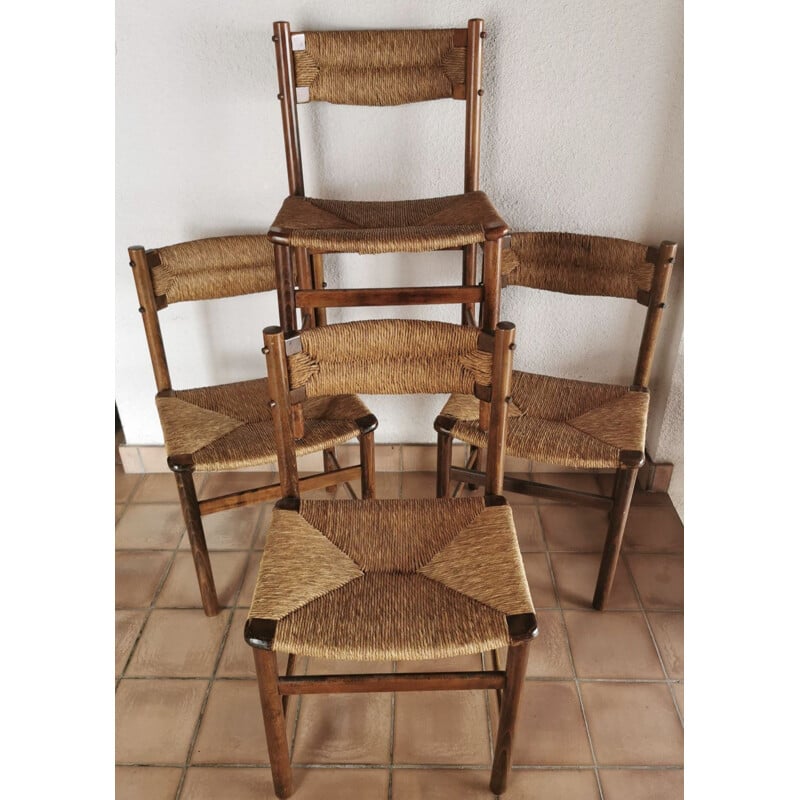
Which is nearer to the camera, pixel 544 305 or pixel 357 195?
pixel 357 195

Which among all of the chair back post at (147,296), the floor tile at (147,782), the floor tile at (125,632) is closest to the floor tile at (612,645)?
the floor tile at (147,782)

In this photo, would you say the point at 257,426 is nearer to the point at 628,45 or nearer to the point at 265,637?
the point at 265,637

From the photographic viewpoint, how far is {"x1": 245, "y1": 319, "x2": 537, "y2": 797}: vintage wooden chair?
122 cm

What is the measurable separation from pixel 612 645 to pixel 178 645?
1.11m

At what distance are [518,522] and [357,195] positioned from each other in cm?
109

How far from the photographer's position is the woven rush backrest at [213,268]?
1772 mm

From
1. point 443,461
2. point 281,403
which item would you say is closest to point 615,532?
point 443,461

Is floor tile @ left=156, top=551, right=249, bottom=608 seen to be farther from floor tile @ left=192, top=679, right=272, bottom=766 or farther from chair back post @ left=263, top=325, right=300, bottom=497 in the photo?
chair back post @ left=263, top=325, right=300, bottom=497

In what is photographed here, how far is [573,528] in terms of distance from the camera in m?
2.15

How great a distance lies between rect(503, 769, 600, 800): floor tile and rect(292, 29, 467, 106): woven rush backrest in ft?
5.05

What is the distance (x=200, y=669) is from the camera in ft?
5.68

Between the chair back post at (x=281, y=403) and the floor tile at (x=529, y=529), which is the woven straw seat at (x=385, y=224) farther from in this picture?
the floor tile at (x=529, y=529)

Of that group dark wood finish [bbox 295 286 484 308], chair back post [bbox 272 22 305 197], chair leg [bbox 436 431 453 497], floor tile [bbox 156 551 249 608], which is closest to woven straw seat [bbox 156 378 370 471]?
chair leg [bbox 436 431 453 497]
